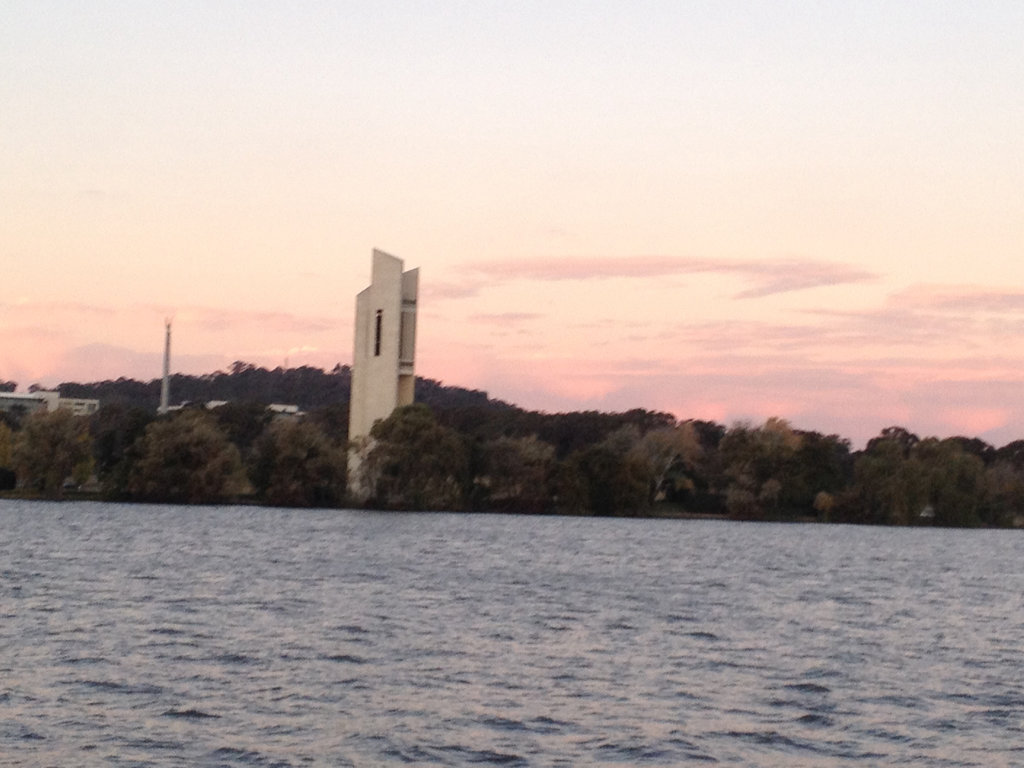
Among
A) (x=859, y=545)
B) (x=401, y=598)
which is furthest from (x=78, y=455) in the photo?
(x=401, y=598)

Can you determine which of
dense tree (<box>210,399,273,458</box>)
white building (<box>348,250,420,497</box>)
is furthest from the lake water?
dense tree (<box>210,399,273,458</box>)

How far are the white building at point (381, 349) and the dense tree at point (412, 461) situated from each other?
3.57 metres

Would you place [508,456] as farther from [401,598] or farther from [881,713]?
[881,713]

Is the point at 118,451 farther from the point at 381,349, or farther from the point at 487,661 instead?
the point at 487,661

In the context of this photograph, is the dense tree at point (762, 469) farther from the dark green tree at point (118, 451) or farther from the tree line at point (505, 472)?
the dark green tree at point (118, 451)

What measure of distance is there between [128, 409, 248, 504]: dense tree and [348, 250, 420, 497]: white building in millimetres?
9110

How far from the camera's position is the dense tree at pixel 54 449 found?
335 feet

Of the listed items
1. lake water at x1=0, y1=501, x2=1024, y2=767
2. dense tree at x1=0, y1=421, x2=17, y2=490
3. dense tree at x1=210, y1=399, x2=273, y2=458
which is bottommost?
lake water at x1=0, y1=501, x2=1024, y2=767

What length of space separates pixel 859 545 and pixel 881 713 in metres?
58.5

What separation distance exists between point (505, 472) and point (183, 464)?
21904 mm

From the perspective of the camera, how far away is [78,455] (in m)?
103

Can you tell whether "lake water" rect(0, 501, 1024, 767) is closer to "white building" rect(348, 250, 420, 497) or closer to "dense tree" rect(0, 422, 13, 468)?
"white building" rect(348, 250, 420, 497)

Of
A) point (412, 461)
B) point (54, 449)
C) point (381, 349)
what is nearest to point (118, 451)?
point (54, 449)

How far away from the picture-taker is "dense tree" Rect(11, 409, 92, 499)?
335ft
